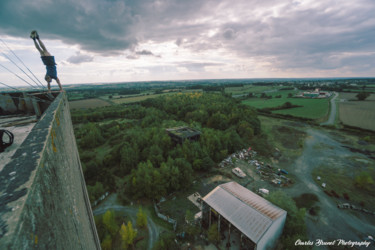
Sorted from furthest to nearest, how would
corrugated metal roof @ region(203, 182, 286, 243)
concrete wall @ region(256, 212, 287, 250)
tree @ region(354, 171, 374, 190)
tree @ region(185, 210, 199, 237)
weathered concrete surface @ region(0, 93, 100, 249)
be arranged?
tree @ region(354, 171, 374, 190)
tree @ region(185, 210, 199, 237)
corrugated metal roof @ region(203, 182, 286, 243)
concrete wall @ region(256, 212, 287, 250)
weathered concrete surface @ region(0, 93, 100, 249)

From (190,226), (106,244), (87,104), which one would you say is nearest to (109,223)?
(106,244)

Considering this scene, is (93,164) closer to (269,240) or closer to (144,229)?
(144,229)

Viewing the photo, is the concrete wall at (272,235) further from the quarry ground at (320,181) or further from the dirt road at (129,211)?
the dirt road at (129,211)

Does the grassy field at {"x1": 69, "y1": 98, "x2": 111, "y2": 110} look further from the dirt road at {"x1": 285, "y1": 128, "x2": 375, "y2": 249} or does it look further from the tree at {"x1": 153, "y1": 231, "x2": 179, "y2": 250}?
the dirt road at {"x1": 285, "y1": 128, "x2": 375, "y2": 249}

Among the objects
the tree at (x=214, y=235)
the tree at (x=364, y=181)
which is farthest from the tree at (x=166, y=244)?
the tree at (x=364, y=181)

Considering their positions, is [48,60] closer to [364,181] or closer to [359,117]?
[364,181]

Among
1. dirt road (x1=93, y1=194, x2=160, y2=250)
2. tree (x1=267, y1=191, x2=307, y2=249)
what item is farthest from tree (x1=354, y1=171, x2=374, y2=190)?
dirt road (x1=93, y1=194, x2=160, y2=250)

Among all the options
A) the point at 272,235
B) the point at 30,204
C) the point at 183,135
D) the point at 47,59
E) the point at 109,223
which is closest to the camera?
the point at 30,204
